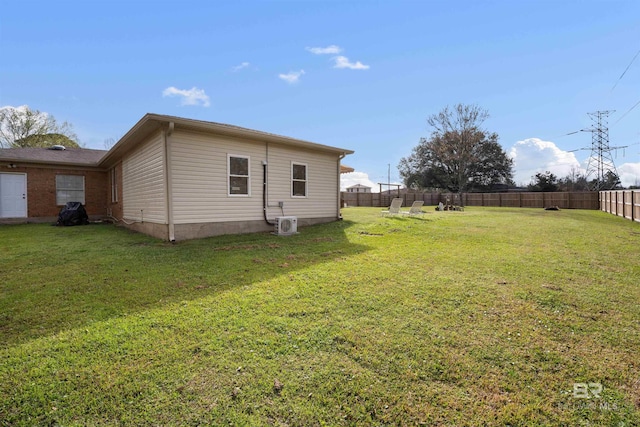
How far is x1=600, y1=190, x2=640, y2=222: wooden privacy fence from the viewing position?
12.6 metres

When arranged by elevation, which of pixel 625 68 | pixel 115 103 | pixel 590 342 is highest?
pixel 115 103

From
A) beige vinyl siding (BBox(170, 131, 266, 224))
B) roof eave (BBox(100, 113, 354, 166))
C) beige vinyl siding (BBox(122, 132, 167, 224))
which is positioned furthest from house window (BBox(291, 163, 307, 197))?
beige vinyl siding (BBox(122, 132, 167, 224))

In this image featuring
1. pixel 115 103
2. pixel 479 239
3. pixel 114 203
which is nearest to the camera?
pixel 479 239

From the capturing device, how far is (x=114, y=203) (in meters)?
13.0

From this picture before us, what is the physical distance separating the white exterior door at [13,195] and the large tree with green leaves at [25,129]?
1377 centimetres

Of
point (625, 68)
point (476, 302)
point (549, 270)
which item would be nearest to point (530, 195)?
point (625, 68)

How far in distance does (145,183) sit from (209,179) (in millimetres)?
2459

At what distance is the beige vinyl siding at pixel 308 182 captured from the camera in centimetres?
944

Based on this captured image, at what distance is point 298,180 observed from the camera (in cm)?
1012

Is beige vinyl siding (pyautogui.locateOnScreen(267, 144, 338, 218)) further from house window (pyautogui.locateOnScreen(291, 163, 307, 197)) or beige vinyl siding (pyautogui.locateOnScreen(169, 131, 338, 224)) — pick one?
house window (pyautogui.locateOnScreen(291, 163, 307, 197))

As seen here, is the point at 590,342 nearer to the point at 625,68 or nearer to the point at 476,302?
the point at 476,302

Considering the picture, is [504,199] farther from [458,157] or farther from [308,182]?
[308,182]

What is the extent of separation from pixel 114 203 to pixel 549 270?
14.9 m

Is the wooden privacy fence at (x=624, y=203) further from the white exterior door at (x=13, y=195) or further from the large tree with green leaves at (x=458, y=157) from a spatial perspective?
the white exterior door at (x=13, y=195)
